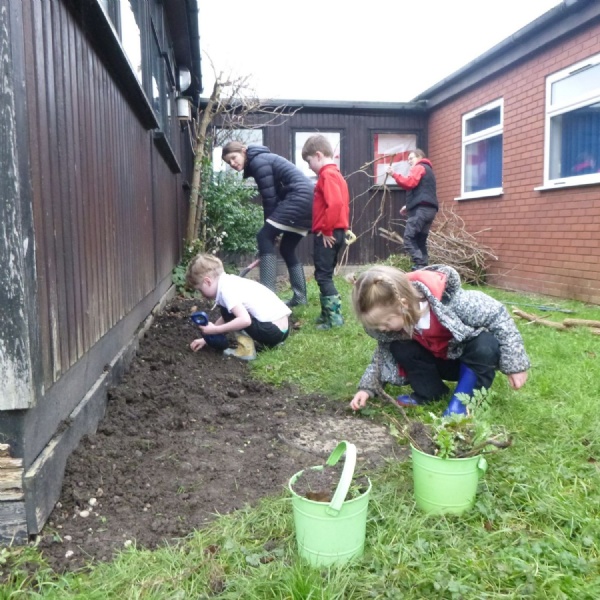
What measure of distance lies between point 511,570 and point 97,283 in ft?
6.90

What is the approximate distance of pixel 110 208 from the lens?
3158 mm

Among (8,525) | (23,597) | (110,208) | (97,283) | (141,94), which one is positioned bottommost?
(23,597)

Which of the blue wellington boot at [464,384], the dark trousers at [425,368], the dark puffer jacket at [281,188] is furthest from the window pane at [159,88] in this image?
the blue wellington boot at [464,384]

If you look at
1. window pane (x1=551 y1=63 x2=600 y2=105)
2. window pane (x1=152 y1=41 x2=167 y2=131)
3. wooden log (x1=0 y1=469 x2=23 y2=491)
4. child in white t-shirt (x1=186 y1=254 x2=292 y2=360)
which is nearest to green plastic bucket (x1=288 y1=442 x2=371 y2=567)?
wooden log (x1=0 y1=469 x2=23 y2=491)

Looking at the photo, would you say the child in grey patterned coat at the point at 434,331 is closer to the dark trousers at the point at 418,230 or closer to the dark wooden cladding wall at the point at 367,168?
the dark trousers at the point at 418,230

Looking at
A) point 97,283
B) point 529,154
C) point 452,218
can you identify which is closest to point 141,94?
point 97,283

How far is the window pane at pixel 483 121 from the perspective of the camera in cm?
→ 948

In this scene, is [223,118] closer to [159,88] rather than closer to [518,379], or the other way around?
[159,88]

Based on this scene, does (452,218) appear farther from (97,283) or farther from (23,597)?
(23,597)

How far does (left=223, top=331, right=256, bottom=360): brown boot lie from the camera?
4297 mm

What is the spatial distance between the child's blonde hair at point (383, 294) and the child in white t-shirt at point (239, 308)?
1590 mm

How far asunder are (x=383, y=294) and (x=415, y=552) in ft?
3.76

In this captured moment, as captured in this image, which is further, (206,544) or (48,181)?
(48,181)

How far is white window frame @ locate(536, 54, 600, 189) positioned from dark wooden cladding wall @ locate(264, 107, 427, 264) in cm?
405
